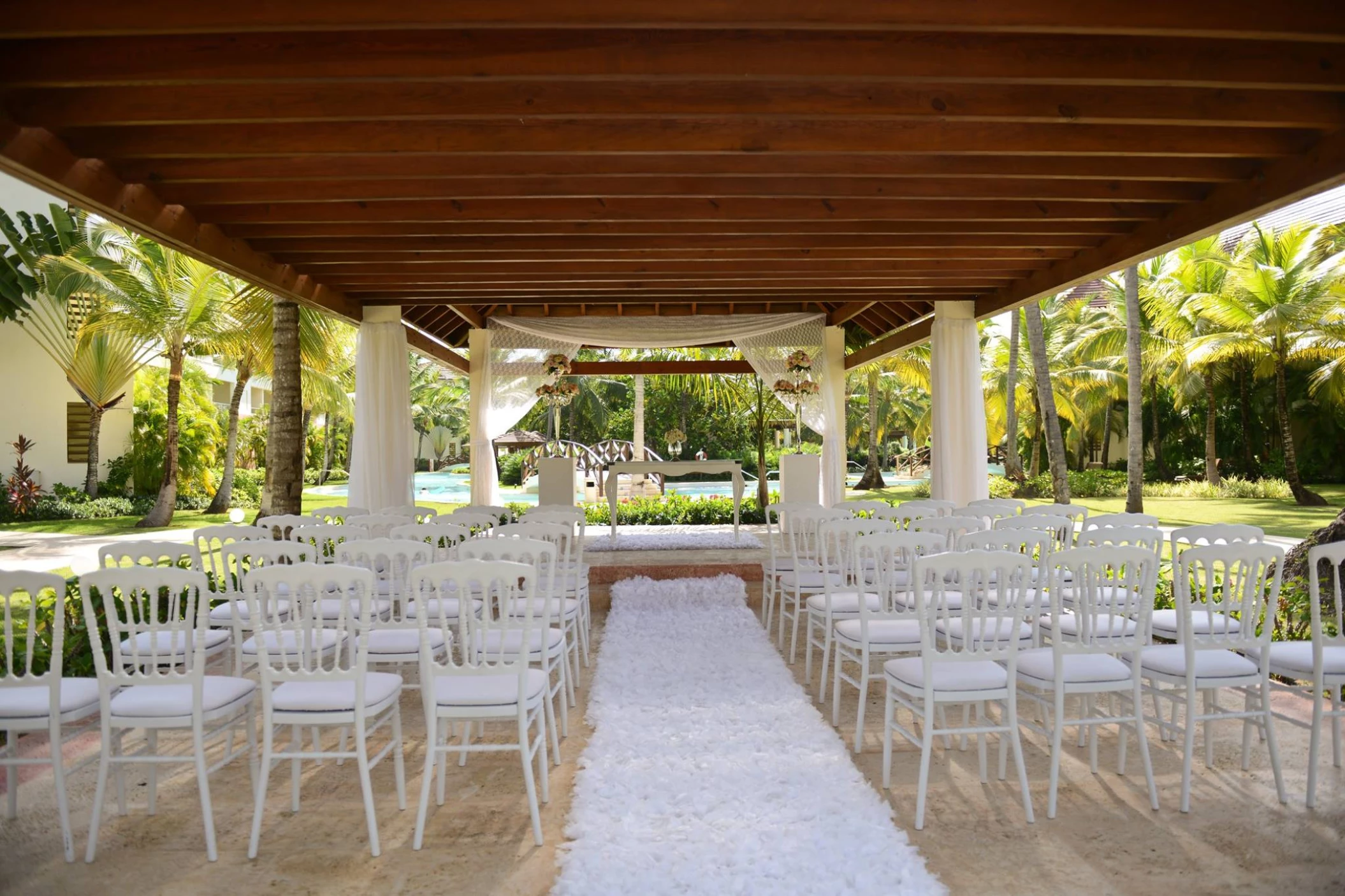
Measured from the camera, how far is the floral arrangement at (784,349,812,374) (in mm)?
10367

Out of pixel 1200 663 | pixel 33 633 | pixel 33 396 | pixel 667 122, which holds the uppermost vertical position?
pixel 667 122

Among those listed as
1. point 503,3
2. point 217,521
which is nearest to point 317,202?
point 503,3

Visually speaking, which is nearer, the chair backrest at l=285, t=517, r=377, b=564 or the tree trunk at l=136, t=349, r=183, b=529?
the chair backrest at l=285, t=517, r=377, b=564

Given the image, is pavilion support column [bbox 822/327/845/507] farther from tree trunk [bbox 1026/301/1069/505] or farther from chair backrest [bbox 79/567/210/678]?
chair backrest [bbox 79/567/210/678]

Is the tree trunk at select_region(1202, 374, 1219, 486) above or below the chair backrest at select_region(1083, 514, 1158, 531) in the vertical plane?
above

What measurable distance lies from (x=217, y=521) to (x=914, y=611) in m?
13.6

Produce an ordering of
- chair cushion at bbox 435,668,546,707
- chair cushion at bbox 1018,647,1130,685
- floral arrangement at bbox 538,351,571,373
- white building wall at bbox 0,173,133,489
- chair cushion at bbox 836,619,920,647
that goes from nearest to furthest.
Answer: chair cushion at bbox 435,668,546,707, chair cushion at bbox 1018,647,1130,685, chair cushion at bbox 836,619,920,647, floral arrangement at bbox 538,351,571,373, white building wall at bbox 0,173,133,489

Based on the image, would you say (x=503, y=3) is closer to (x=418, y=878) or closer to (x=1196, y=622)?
(x=418, y=878)

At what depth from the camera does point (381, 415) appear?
8.62 m

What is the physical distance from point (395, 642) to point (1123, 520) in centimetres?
394

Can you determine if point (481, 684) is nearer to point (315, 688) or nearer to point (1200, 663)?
point (315, 688)

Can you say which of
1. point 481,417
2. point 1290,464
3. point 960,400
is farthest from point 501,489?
point 1290,464

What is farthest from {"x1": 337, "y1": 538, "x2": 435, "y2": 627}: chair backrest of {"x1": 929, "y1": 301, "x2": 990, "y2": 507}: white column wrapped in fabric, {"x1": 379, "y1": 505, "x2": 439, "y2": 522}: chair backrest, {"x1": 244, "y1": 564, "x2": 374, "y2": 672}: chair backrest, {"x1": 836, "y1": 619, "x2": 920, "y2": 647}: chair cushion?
{"x1": 929, "y1": 301, "x2": 990, "y2": 507}: white column wrapped in fabric

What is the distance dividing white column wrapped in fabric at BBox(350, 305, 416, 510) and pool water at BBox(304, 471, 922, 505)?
9.81 m
